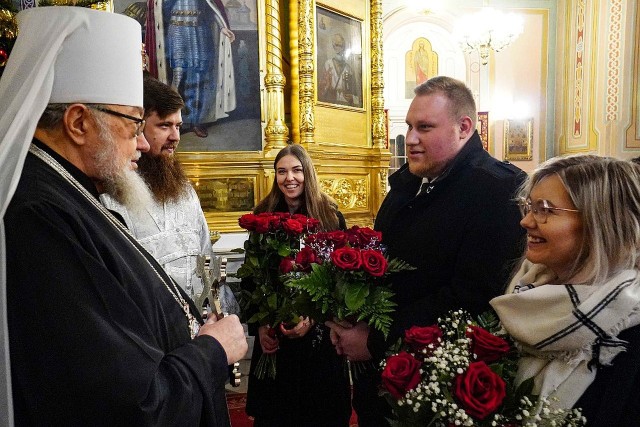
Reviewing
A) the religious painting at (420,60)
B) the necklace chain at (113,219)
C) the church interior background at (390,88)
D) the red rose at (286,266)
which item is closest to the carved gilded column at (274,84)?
the church interior background at (390,88)

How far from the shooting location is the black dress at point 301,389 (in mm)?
2771

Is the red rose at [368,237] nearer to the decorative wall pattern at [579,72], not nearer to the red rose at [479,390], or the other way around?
the red rose at [479,390]

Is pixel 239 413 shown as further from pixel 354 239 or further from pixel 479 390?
pixel 479 390

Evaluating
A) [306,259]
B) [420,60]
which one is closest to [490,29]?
[420,60]

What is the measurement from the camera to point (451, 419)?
115 cm

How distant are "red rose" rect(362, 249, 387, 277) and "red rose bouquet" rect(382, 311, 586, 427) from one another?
1.01 ft

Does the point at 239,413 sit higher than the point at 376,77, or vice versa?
the point at 376,77

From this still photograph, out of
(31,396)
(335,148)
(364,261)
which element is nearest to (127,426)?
(31,396)

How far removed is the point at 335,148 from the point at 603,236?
4.51 meters

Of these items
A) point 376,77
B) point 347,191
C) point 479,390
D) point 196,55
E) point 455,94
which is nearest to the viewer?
point 479,390

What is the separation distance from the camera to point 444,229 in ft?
6.54

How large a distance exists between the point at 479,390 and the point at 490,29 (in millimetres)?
8813

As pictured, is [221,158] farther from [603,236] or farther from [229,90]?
[603,236]

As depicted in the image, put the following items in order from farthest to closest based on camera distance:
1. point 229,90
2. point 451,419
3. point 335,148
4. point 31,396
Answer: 1. point 335,148
2. point 229,90
3. point 451,419
4. point 31,396
